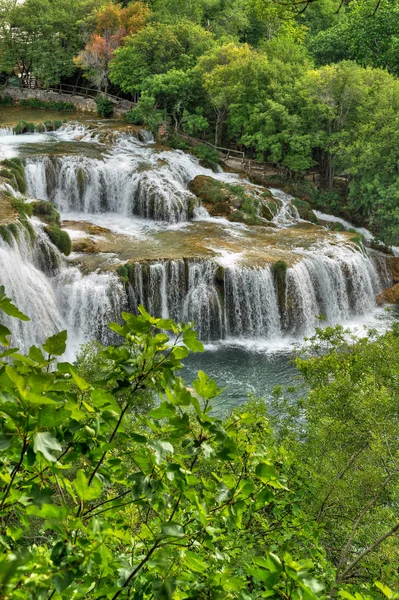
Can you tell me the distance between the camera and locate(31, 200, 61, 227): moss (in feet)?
61.8

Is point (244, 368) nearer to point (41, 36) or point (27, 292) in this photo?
point (27, 292)

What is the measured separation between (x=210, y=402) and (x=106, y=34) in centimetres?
3104

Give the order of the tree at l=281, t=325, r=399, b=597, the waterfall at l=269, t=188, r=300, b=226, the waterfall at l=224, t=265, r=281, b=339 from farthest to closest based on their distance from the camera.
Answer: the waterfall at l=269, t=188, r=300, b=226 < the waterfall at l=224, t=265, r=281, b=339 < the tree at l=281, t=325, r=399, b=597

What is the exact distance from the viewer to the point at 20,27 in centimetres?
3538

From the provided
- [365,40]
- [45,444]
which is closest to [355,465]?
[45,444]

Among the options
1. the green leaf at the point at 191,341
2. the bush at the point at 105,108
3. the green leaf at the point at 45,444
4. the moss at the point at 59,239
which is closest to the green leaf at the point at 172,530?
the green leaf at the point at 45,444

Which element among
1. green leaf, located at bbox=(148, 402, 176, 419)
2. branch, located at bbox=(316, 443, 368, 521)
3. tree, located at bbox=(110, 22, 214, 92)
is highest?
tree, located at bbox=(110, 22, 214, 92)

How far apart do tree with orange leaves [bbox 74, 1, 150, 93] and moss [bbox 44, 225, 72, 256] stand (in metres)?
19.4

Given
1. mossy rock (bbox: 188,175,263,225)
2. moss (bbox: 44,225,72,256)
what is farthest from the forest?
mossy rock (bbox: 188,175,263,225)

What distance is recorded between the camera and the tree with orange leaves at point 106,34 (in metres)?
33.1

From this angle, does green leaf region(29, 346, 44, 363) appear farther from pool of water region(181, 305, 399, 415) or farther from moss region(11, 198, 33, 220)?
moss region(11, 198, 33, 220)

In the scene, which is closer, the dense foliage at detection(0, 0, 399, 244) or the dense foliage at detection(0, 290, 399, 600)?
the dense foliage at detection(0, 290, 399, 600)

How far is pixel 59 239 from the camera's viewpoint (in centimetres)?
1755

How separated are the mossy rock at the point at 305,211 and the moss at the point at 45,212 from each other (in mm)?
11457
